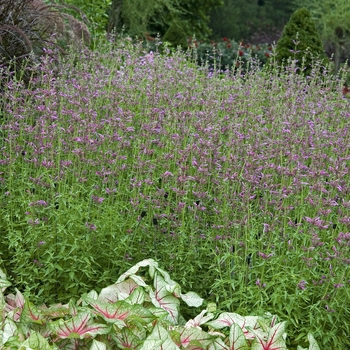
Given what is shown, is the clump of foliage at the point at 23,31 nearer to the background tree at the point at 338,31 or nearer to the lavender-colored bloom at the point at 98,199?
the lavender-colored bloom at the point at 98,199

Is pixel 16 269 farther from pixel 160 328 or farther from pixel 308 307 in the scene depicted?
pixel 308 307

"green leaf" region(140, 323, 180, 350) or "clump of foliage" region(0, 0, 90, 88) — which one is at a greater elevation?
"clump of foliage" region(0, 0, 90, 88)

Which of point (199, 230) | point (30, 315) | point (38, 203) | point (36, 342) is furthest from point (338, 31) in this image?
point (36, 342)

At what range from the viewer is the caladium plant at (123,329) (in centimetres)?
315

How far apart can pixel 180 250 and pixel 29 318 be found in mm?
1034

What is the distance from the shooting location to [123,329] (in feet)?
10.6

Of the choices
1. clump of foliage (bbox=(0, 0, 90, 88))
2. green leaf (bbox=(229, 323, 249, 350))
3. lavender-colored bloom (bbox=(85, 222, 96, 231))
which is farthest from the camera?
clump of foliage (bbox=(0, 0, 90, 88))

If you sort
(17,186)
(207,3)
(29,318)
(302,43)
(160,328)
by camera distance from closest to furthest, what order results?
(160,328), (29,318), (17,186), (302,43), (207,3)

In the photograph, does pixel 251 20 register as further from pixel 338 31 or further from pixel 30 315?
pixel 30 315

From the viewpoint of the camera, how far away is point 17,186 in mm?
4758

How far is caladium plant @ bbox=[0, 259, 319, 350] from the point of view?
315 cm

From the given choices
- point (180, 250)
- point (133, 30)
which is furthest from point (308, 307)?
point (133, 30)

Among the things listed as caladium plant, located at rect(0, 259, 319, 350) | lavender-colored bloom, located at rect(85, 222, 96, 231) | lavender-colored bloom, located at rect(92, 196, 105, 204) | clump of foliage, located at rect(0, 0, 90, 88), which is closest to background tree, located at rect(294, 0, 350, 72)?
clump of foliage, located at rect(0, 0, 90, 88)

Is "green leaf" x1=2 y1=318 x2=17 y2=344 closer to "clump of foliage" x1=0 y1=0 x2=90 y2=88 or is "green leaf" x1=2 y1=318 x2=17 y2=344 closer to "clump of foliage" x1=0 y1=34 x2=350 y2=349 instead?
"clump of foliage" x1=0 y1=34 x2=350 y2=349
